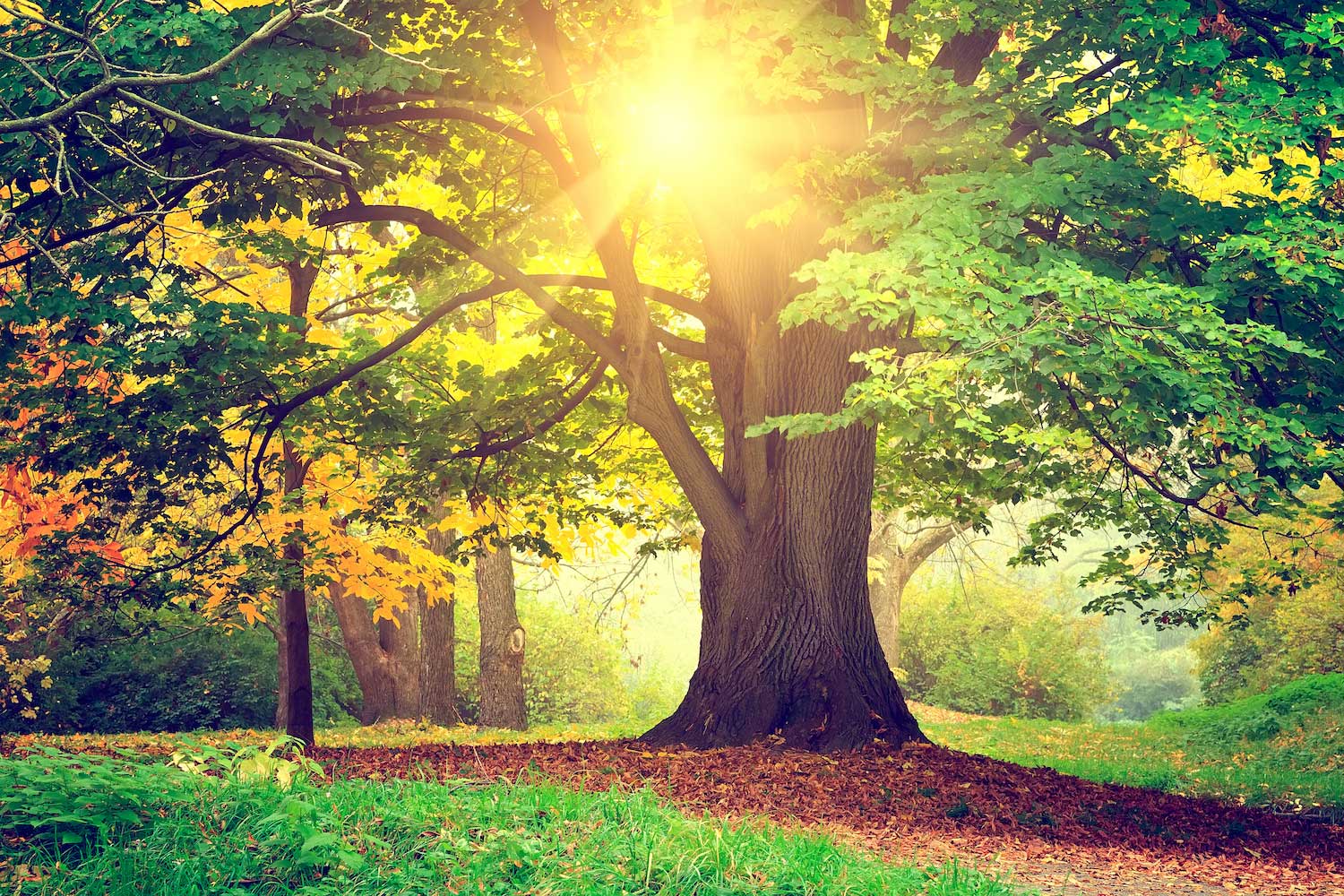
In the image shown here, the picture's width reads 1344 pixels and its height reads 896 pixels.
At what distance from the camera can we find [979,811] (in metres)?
7.98

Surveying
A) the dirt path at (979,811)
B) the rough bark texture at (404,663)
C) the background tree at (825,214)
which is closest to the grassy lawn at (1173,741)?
the rough bark texture at (404,663)

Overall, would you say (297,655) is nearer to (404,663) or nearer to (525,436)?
(525,436)

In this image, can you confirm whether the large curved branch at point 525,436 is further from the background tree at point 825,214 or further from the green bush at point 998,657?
the green bush at point 998,657

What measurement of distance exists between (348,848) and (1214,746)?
15703mm

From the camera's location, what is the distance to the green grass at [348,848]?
481 centimetres

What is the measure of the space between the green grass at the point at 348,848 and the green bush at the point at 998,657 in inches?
793

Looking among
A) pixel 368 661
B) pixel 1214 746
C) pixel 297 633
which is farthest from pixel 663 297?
pixel 1214 746

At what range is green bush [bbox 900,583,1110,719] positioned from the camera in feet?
81.9

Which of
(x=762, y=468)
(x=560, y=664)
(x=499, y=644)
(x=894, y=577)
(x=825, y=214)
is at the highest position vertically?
(x=825, y=214)

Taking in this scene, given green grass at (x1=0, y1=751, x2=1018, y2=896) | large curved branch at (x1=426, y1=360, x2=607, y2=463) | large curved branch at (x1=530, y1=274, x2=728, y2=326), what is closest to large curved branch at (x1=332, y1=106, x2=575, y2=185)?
large curved branch at (x1=530, y1=274, x2=728, y2=326)

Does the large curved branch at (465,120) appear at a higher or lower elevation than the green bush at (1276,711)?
higher

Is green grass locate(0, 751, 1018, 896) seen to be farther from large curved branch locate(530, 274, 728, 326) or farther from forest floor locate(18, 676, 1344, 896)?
large curved branch locate(530, 274, 728, 326)

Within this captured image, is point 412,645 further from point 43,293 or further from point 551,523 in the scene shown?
point 43,293

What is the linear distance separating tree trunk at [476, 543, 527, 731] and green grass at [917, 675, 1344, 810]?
266 inches
